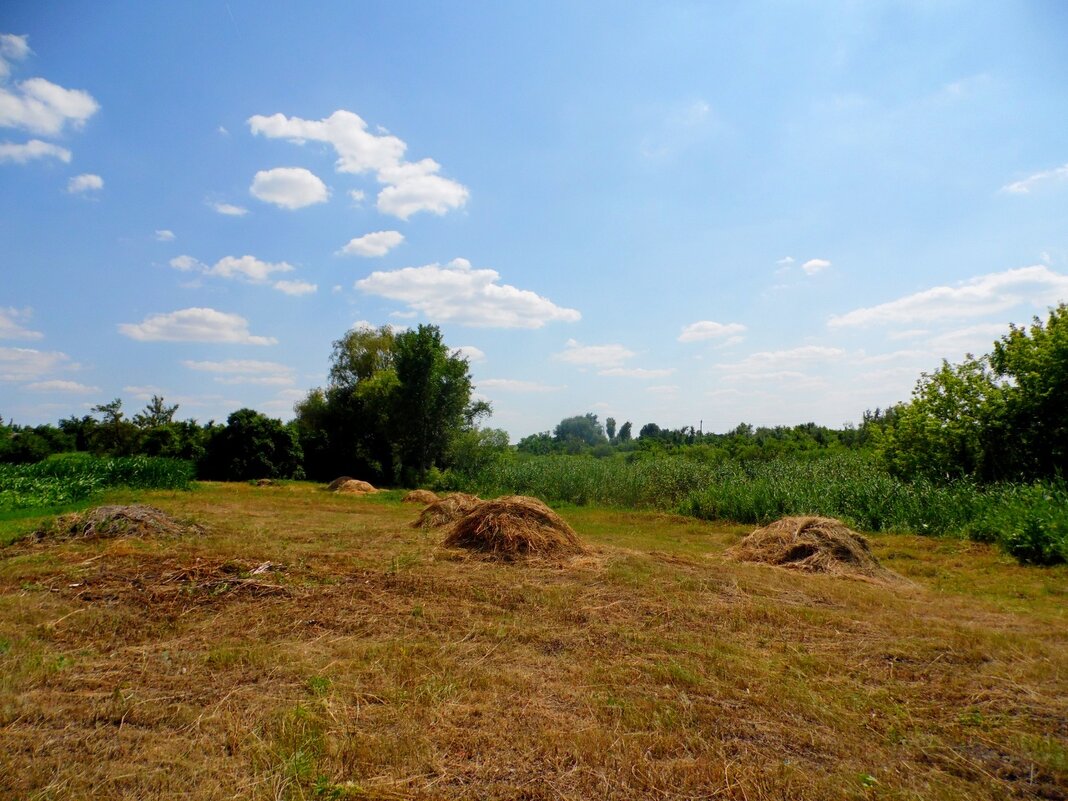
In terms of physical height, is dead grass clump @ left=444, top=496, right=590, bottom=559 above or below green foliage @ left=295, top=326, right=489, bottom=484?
below

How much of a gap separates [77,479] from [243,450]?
Result: 905cm

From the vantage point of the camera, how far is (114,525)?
8.95 m

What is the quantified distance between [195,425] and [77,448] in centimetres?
1461

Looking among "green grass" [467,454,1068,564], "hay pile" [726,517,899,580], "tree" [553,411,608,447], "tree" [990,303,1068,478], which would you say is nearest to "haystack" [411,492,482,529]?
"hay pile" [726,517,899,580]

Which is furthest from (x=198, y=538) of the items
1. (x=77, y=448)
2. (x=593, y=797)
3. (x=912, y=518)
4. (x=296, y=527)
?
(x=77, y=448)

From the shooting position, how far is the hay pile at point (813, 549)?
8.46m

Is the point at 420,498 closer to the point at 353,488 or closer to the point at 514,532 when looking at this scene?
the point at 353,488

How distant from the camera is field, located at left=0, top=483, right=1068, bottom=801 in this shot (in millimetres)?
2846

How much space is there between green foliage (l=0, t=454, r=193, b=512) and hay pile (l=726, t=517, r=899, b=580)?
48.7 ft

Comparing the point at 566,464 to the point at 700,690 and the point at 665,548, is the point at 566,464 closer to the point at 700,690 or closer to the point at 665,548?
the point at 665,548

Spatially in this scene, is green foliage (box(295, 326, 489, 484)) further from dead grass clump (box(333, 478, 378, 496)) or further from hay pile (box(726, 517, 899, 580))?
hay pile (box(726, 517, 899, 580))

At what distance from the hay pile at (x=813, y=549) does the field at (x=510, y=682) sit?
0.89 meters

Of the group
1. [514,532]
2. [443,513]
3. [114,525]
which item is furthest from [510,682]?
[443,513]

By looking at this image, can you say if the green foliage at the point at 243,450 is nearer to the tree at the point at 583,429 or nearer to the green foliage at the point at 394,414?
the green foliage at the point at 394,414
